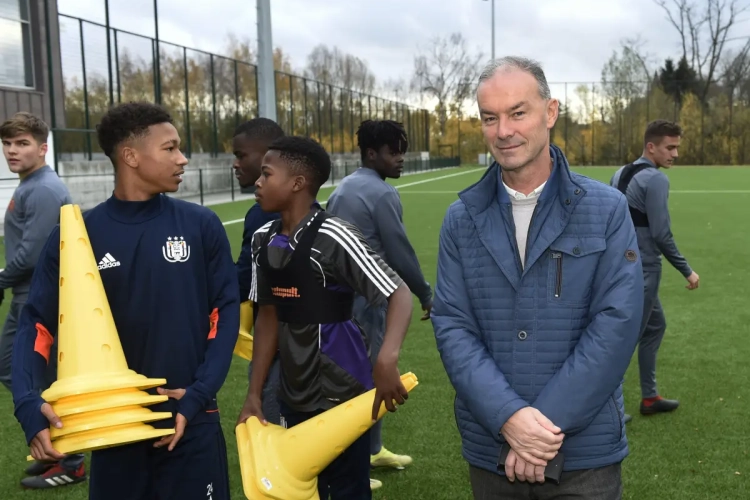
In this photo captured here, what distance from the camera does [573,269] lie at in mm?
2238

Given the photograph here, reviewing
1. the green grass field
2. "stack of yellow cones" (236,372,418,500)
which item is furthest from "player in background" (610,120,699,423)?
"stack of yellow cones" (236,372,418,500)

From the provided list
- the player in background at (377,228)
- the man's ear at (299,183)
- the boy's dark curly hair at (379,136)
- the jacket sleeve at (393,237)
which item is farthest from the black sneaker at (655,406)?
the man's ear at (299,183)

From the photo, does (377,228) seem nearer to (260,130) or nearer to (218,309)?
(260,130)

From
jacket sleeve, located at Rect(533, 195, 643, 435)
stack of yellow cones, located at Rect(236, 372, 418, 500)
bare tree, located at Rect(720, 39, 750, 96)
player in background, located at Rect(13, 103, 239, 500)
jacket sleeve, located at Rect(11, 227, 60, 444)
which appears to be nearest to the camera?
jacket sleeve, located at Rect(533, 195, 643, 435)

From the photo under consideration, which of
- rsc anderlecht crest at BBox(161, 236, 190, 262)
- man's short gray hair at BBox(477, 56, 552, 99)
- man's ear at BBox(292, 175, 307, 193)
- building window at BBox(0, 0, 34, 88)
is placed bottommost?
rsc anderlecht crest at BBox(161, 236, 190, 262)

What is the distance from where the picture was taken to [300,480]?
9.06 feet

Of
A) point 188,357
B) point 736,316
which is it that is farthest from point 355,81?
point 188,357

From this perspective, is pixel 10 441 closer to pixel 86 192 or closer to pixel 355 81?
pixel 86 192

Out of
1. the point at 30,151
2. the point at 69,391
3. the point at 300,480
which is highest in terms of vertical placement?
the point at 30,151

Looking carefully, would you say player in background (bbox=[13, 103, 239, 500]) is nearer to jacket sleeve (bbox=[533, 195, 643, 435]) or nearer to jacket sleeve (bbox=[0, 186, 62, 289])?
jacket sleeve (bbox=[533, 195, 643, 435])

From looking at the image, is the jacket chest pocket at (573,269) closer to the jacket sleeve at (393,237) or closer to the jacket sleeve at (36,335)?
the jacket sleeve at (36,335)

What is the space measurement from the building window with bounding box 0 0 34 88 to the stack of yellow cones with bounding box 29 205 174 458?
19938 millimetres

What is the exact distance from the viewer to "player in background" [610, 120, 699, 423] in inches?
201

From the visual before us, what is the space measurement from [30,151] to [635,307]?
11.6 feet
